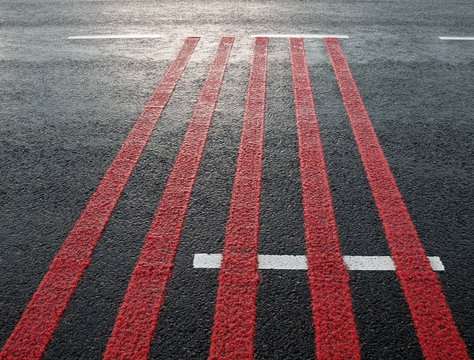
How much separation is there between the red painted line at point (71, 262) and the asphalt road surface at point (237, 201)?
1 cm

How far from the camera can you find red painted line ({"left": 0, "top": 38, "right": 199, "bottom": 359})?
2.35 metres

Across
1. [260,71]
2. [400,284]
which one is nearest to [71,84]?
[260,71]

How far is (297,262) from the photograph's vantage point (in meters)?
2.79

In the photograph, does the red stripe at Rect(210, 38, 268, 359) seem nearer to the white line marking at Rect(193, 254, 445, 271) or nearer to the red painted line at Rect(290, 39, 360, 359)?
the white line marking at Rect(193, 254, 445, 271)

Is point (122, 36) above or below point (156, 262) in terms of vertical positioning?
above

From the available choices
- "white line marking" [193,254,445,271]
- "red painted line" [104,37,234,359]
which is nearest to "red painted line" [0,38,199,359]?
"red painted line" [104,37,234,359]

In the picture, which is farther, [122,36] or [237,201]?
[122,36]

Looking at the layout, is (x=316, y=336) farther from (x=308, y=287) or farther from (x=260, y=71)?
(x=260, y=71)

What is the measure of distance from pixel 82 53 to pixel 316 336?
5.63m

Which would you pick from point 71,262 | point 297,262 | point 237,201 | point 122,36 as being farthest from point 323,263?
point 122,36

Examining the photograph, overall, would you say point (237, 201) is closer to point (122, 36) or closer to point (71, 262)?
point (71, 262)

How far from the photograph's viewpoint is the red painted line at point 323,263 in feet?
7.64

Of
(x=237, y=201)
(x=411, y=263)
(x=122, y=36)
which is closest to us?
(x=411, y=263)

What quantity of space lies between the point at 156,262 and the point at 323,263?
1088 mm
